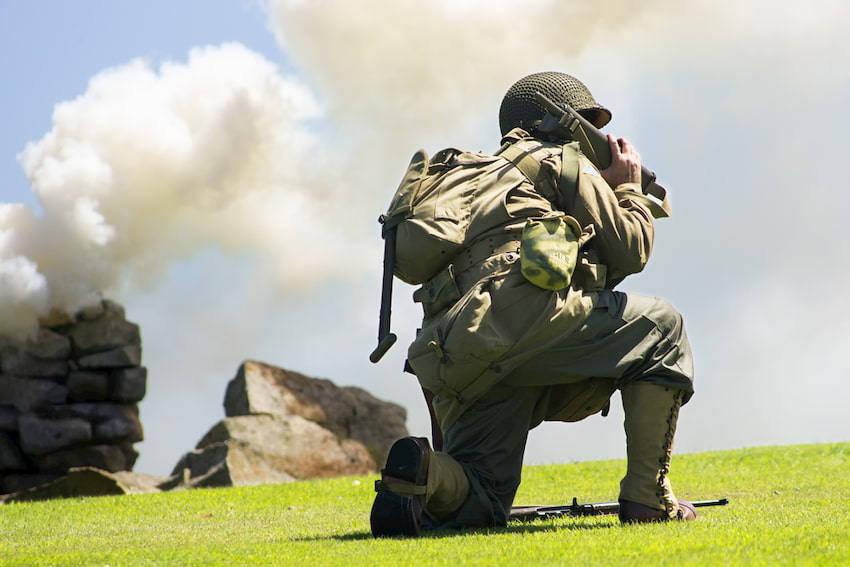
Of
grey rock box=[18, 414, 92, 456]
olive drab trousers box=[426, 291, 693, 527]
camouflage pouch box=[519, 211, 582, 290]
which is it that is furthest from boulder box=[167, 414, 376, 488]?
camouflage pouch box=[519, 211, 582, 290]

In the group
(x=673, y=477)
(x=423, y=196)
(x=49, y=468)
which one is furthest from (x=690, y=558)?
(x=49, y=468)

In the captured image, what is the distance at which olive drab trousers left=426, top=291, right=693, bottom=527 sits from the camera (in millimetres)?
5164

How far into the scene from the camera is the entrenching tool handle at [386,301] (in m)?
5.42

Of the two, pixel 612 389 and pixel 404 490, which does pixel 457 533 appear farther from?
pixel 612 389

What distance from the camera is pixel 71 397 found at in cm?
1566

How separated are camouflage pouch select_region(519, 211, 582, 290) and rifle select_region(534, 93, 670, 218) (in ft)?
2.33

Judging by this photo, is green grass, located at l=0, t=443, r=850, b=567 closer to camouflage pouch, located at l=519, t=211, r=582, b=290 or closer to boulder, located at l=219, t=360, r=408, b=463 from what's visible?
camouflage pouch, located at l=519, t=211, r=582, b=290

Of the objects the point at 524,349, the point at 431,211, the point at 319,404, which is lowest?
the point at 524,349

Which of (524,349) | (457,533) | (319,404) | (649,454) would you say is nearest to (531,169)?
(524,349)

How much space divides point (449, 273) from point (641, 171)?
4.20 ft

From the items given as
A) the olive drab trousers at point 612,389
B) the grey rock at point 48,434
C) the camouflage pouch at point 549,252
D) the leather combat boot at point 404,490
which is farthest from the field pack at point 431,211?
the grey rock at point 48,434

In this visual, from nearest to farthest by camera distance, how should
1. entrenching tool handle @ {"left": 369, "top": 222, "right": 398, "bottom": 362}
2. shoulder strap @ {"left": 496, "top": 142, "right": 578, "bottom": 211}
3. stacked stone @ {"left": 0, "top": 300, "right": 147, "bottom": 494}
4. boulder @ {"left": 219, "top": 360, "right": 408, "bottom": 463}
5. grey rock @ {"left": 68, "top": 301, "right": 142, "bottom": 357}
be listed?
shoulder strap @ {"left": 496, "top": 142, "right": 578, "bottom": 211}, entrenching tool handle @ {"left": 369, "top": 222, "right": 398, "bottom": 362}, boulder @ {"left": 219, "top": 360, "right": 408, "bottom": 463}, stacked stone @ {"left": 0, "top": 300, "right": 147, "bottom": 494}, grey rock @ {"left": 68, "top": 301, "right": 142, "bottom": 357}

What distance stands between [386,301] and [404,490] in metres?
1.09

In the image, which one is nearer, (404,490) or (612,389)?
(404,490)
